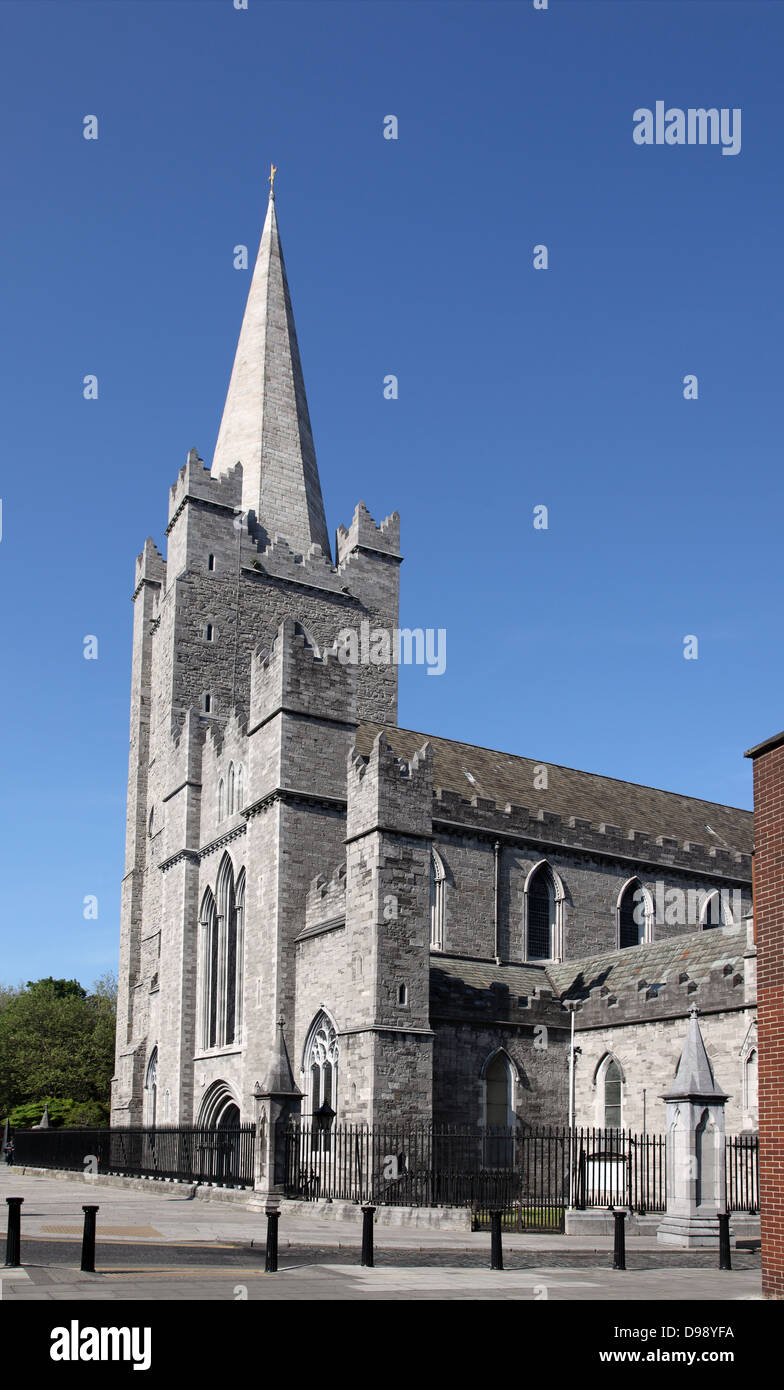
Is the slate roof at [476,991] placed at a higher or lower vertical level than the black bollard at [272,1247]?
higher

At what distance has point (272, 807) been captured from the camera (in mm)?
31531

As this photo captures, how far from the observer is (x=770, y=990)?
1330 cm

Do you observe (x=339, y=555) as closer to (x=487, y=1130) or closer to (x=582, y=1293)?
(x=487, y=1130)

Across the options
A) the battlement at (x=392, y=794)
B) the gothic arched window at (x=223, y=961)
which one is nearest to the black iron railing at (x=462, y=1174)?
the battlement at (x=392, y=794)

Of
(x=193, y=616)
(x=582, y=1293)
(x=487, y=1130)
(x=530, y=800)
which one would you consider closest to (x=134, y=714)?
(x=193, y=616)

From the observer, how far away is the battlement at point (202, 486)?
43719 millimetres

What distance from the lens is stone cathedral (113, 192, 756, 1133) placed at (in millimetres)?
26891

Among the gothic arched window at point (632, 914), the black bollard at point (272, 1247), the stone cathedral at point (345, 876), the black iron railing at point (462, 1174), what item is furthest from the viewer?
the gothic arched window at point (632, 914)

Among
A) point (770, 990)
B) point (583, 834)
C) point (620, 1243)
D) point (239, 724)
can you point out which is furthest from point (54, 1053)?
point (770, 990)

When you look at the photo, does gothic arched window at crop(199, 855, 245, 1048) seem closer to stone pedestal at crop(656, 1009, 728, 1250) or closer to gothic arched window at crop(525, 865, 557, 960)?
gothic arched window at crop(525, 865, 557, 960)

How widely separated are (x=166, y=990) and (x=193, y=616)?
12111mm

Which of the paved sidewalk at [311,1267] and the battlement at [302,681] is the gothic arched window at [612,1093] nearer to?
the paved sidewalk at [311,1267]

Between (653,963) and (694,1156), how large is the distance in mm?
10715

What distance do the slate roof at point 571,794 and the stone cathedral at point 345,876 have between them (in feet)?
0.48
